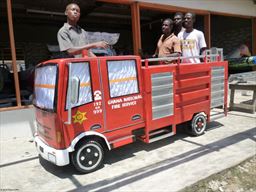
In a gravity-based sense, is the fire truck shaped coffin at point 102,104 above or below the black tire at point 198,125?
above

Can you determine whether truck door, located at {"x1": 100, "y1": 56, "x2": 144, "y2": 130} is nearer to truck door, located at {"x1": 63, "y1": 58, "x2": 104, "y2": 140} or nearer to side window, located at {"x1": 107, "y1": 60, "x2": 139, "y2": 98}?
side window, located at {"x1": 107, "y1": 60, "x2": 139, "y2": 98}

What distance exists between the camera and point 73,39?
4.06 m

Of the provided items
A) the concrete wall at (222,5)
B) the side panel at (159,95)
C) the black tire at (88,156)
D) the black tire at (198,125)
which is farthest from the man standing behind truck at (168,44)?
the concrete wall at (222,5)

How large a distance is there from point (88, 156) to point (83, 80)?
3.74 ft

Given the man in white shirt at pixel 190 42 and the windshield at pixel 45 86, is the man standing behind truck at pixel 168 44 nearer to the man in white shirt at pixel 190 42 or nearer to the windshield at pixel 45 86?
the man in white shirt at pixel 190 42

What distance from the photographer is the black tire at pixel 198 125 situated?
520 centimetres

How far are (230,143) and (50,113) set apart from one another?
3.27m

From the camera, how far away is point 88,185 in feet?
11.6

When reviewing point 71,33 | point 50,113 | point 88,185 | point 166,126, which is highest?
point 71,33

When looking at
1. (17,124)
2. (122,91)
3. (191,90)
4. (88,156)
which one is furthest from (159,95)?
(17,124)

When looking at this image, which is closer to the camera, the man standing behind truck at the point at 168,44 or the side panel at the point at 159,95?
the side panel at the point at 159,95

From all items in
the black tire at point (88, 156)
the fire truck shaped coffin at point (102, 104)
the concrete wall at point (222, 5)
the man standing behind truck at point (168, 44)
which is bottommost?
the black tire at point (88, 156)

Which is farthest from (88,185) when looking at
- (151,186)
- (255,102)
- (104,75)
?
(255,102)

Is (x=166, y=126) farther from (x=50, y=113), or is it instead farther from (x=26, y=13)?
(x=26, y=13)
